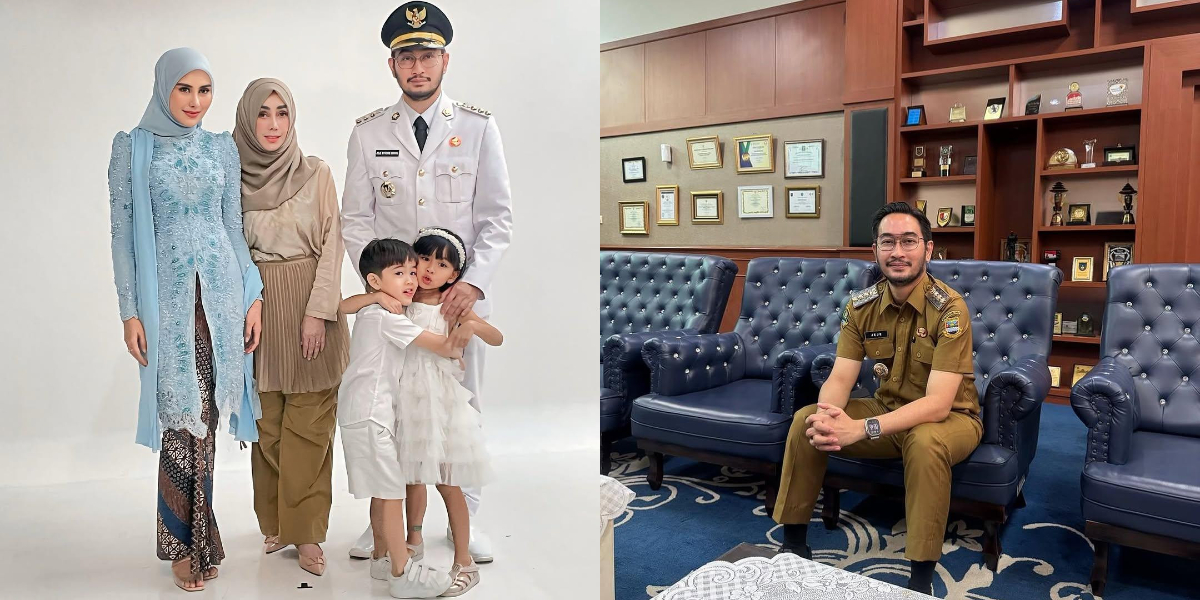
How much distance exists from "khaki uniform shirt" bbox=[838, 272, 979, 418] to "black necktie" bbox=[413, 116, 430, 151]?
200cm

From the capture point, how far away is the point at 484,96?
899mm

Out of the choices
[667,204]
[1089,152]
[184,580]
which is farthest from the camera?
[667,204]

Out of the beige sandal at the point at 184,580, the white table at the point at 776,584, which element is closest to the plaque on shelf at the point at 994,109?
the white table at the point at 776,584

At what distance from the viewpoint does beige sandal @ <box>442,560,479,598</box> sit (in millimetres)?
863

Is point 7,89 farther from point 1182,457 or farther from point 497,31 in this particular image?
point 1182,457

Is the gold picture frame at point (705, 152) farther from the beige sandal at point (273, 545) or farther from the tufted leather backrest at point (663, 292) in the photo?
the beige sandal at point (273, 545)

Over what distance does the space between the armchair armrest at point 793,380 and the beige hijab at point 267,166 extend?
2.29 metres

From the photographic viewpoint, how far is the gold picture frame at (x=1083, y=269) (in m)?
4.75

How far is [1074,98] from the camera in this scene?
4.73 m

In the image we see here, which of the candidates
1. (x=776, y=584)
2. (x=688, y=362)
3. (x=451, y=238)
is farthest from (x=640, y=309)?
(x=451, y=238)

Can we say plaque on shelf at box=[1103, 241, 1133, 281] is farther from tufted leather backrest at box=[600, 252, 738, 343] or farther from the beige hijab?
the beige hijab

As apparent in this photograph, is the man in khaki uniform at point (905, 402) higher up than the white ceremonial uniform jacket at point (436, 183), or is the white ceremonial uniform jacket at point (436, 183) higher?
the white ceremonial uniform jacket at point (436, 183)

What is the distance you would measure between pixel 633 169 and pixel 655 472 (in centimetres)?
403

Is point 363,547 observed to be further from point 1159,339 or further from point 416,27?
point 1159,339
